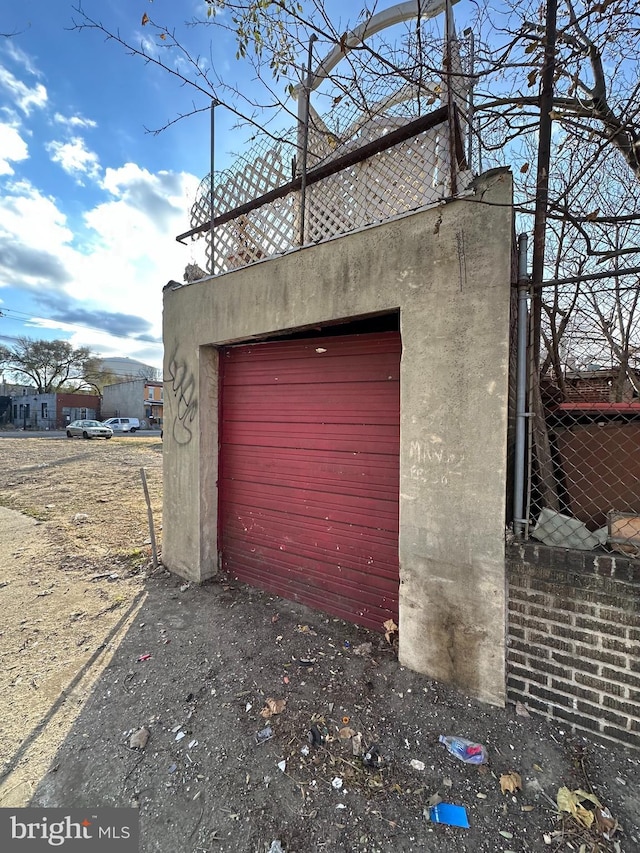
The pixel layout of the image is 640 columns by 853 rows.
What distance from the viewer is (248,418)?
3582 millimetres

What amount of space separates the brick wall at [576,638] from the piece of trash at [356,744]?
0.87m

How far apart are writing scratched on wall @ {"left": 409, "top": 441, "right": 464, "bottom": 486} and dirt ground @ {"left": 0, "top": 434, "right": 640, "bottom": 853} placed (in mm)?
1256

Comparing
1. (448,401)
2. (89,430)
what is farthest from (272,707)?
(89,430)

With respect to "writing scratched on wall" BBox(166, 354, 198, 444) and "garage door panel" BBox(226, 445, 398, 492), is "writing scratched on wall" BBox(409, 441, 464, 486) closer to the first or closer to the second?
"garage door panel" BBox(226, 445, 398, 492)

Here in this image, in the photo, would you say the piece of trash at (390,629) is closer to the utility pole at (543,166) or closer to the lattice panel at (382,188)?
the utility pole at (543,166)

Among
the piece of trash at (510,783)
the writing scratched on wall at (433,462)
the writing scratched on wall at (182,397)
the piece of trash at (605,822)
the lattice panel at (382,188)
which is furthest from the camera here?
the writing scratched on wall at (182,397)

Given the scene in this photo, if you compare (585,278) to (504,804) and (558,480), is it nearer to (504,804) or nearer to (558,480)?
(558,480)

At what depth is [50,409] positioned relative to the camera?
115 feet

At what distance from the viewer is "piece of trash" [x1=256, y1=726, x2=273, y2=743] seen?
1.91 meters

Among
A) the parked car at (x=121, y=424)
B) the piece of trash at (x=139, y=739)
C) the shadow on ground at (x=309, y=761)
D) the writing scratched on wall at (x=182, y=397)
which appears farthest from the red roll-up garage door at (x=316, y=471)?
the parked car at (x=121, y=424)

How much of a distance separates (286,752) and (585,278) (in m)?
2.90

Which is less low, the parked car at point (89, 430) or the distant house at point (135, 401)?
the distant house at point (135, 401)
